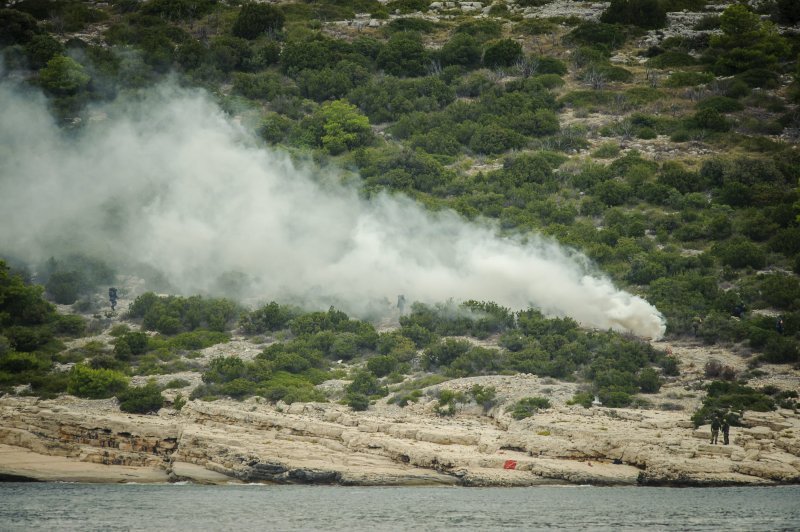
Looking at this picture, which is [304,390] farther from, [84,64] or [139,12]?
[139,12]

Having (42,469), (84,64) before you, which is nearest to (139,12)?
(84,64)

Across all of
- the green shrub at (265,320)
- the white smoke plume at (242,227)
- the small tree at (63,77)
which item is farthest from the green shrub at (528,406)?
the small tree at (63,77)

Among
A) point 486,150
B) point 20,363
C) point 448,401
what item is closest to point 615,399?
point 448,401

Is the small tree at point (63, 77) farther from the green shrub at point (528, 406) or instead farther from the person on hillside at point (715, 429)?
the person on hillside at point (715, 429)

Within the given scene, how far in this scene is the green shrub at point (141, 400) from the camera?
2035 inches

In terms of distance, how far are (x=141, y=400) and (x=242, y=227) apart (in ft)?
85.6

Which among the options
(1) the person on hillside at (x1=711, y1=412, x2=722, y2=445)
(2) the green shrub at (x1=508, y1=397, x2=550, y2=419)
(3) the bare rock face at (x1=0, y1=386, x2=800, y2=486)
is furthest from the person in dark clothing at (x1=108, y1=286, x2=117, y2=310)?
(1) the person on hillside at (x1=711, y1=412, x2=722, y2=445)

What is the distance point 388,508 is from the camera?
40.0 m

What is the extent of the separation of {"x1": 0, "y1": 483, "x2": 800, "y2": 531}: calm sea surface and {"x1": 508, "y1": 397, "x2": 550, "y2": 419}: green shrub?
7.00m

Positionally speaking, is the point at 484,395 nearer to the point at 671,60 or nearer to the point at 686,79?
the point at 686,79

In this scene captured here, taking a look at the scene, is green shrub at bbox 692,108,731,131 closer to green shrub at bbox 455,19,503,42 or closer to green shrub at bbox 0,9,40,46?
green shrub at bbox 455,19,503,42

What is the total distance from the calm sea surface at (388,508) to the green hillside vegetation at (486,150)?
1179cm

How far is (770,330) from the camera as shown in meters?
62.2

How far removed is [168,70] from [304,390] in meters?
52.7
